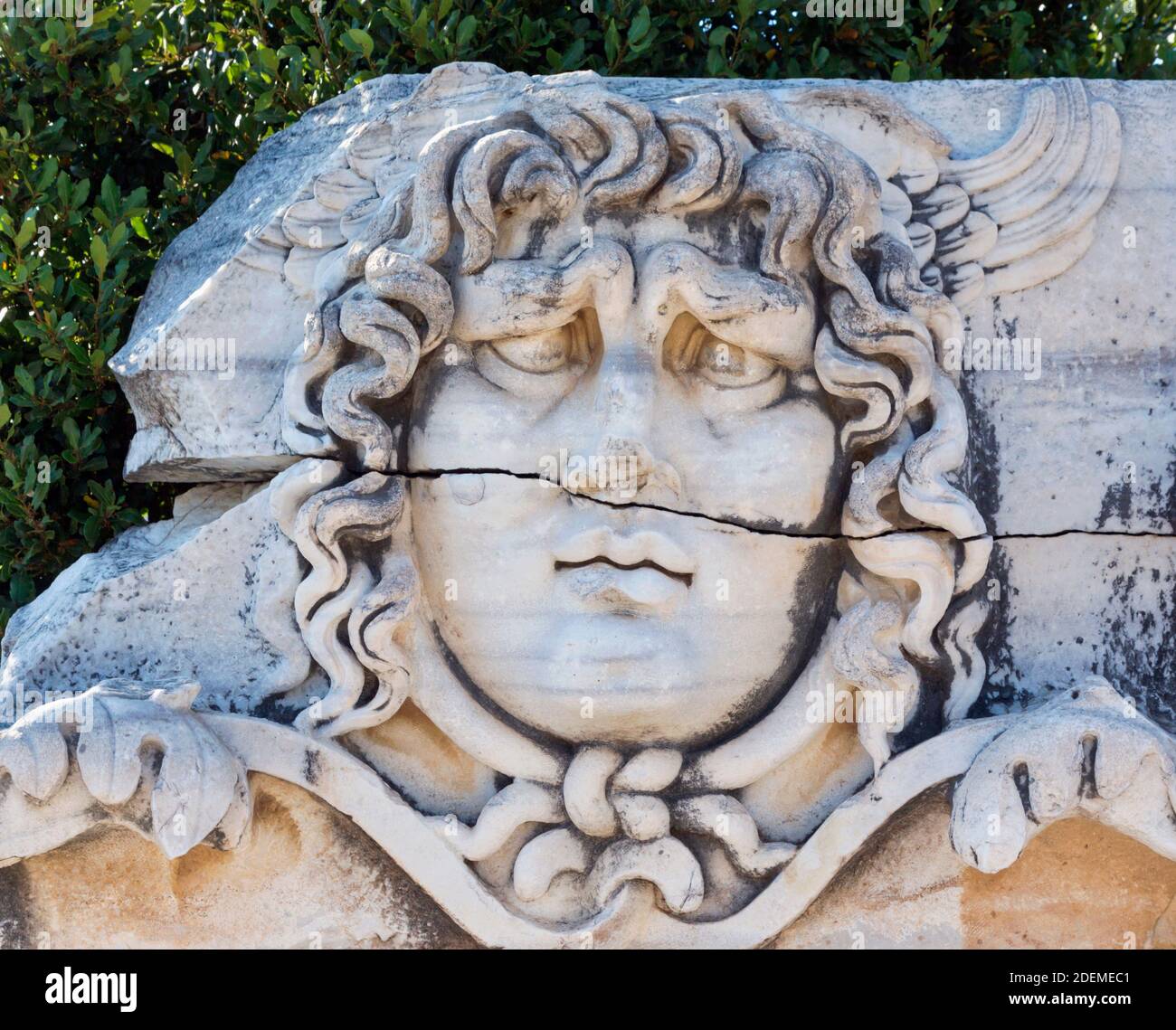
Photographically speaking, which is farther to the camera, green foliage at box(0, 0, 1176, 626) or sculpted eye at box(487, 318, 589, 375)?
green foliage at box(0, 0, 1176, 626)

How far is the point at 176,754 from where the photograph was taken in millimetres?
2949

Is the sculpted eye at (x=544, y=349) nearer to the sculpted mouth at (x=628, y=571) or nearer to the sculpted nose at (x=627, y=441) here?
the sculpted nose at (x=627, y=441)

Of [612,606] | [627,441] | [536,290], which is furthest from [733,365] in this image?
[612,606]

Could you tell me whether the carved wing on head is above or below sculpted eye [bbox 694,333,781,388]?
above

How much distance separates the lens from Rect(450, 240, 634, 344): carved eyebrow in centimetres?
307

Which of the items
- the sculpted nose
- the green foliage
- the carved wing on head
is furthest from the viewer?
the green foliage

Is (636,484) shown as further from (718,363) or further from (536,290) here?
(536,290)

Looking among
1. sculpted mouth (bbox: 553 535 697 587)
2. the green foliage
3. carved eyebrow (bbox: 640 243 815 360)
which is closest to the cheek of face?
sculpted mouth (bbox: 553 535 697 587)

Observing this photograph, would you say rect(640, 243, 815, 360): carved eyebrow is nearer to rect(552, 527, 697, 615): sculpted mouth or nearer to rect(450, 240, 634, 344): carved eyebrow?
rect(450, 240, 634, 344): carved eyebrow

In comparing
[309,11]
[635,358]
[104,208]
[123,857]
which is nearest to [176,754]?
[123,857]

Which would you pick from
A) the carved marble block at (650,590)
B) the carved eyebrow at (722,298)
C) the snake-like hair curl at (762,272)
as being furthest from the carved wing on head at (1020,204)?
the carved eyebrow at (722,298)

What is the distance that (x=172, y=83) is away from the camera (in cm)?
434

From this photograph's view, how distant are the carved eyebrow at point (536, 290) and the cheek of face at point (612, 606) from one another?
28cm

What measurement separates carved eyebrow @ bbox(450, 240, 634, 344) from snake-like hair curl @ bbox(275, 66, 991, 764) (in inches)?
1.8
